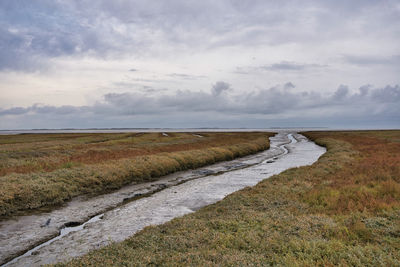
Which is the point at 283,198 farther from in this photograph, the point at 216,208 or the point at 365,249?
the point at 365,249

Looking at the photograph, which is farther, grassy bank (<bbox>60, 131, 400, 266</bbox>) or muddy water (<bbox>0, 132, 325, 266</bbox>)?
muddy water (<bbox>0, 132, 325, 266</bbox>)

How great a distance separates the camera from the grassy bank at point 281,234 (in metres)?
8.78

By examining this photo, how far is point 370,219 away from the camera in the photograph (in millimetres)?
11961

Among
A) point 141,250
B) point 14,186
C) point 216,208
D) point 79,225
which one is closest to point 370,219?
point 216,208

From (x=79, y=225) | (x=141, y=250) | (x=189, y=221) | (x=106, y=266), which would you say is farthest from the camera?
(x=79, y=225)

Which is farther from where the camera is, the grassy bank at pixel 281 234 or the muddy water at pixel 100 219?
the muddy water at pixel 100 219

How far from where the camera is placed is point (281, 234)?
35.6ft

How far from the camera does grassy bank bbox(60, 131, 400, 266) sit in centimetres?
878

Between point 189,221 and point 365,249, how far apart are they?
6.94 metres

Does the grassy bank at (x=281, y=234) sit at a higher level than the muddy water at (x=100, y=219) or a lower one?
higher

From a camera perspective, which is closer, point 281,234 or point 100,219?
point 281,234

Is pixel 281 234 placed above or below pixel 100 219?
above

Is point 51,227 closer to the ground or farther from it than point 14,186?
closer to the ground

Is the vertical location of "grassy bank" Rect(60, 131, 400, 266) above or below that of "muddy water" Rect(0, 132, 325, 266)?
above
